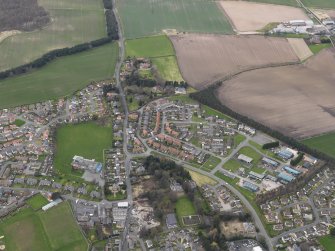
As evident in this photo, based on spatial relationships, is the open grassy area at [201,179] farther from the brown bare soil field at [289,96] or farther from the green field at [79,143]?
the brown bare soil field at [289,96]

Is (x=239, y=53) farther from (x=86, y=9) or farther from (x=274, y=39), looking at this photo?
(x=86, y=9)

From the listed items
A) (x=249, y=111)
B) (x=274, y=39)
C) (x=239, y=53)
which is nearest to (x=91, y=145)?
(x=249, y=111)

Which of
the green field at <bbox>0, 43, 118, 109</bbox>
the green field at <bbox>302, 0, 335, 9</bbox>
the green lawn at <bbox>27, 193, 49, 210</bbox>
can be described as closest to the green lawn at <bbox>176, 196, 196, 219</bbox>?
the green lawn at <bbox>27, 193, 49, 210</bbox>

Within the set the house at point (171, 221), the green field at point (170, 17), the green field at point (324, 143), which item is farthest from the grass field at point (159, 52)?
the house at point (171, 221)

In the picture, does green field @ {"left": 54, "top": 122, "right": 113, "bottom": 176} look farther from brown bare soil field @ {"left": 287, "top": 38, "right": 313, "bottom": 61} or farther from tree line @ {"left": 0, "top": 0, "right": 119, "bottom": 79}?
brown bare soil field @ {"left": 287, "top": 38, "right": 313, "bottom": 61}

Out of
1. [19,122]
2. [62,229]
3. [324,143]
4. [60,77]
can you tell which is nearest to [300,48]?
[324,143]

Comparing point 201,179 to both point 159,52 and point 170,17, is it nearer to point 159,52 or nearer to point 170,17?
point 159,52

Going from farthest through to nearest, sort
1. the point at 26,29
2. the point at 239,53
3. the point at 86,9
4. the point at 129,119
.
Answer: the point at 86,9 → the point at 26,29 → the point at 239,53 → the point at 129,119
